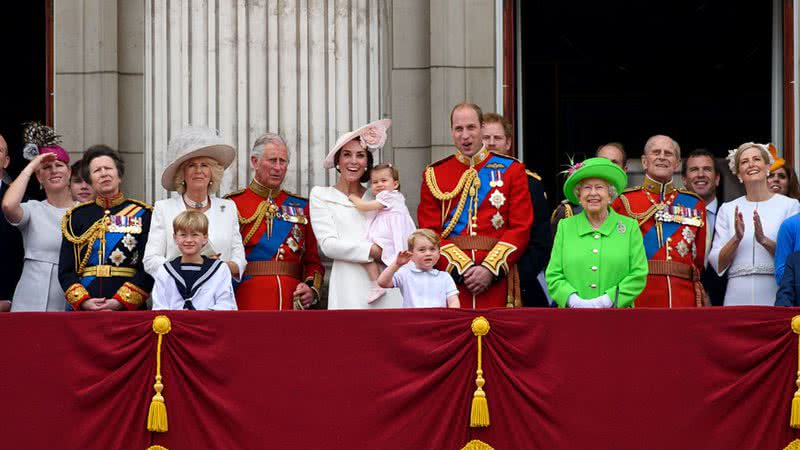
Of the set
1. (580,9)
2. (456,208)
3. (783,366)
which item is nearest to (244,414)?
(456,208)

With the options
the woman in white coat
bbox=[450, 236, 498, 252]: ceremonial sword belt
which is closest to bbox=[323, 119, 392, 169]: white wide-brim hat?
the woman in white coat

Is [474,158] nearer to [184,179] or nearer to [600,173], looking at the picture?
[600,173]

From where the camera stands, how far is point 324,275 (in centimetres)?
1159

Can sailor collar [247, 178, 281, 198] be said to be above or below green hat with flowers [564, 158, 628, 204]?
below

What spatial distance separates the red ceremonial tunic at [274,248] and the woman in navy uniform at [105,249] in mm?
692

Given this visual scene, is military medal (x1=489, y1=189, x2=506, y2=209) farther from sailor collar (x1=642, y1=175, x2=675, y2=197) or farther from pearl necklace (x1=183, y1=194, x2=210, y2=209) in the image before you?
pearl necklace (x1=183, y1=194, x2=210, y2=209)

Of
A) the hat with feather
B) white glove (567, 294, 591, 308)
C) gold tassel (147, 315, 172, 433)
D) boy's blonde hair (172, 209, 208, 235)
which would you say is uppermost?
the hat with feather

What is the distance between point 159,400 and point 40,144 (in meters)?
2.51

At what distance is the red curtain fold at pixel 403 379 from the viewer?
9484 mm

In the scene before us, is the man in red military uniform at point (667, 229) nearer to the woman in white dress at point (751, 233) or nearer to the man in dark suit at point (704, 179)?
the woman in white dress at point (751, 233)

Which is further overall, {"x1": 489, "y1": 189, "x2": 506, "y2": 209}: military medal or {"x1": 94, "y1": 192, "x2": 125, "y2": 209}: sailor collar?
{"x1": 489, "y1": 189, "x2": 506, "y2": 209}: military medal

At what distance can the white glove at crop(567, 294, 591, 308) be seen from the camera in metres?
10.1

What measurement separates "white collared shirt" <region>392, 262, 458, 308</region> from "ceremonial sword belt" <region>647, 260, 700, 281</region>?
4.71ft

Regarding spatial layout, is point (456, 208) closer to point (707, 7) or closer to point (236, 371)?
point (236, 371)
